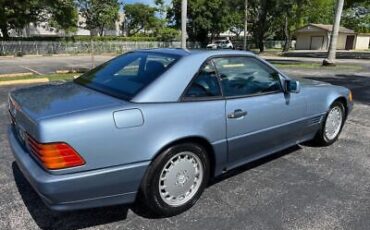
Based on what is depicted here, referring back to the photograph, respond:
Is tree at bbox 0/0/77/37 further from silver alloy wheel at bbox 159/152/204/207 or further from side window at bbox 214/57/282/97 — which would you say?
silver alloy wheel at bbox 159/152/204/207

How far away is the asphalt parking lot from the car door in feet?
1.12

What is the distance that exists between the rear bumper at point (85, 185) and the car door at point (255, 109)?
1097mm

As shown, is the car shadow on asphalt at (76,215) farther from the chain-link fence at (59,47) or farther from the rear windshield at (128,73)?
the chain-link fence at (59,47)

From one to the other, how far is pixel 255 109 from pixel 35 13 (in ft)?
109

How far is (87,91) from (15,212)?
1.28 m

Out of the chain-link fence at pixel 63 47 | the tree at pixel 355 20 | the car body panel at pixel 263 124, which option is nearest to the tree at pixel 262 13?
the chain-link fence at pixel 63 47

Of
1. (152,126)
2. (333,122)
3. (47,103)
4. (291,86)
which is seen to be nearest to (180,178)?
(152,126)

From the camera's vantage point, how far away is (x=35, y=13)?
3222 cm

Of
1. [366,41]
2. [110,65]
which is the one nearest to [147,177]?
[110,65]

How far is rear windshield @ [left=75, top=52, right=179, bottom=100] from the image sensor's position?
318 cm

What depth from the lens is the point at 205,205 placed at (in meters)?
3.42

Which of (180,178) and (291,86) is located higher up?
(291,86)

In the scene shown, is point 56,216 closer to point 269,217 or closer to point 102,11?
point 269,217

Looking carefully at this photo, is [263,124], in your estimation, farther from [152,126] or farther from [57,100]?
A: [57,100]
